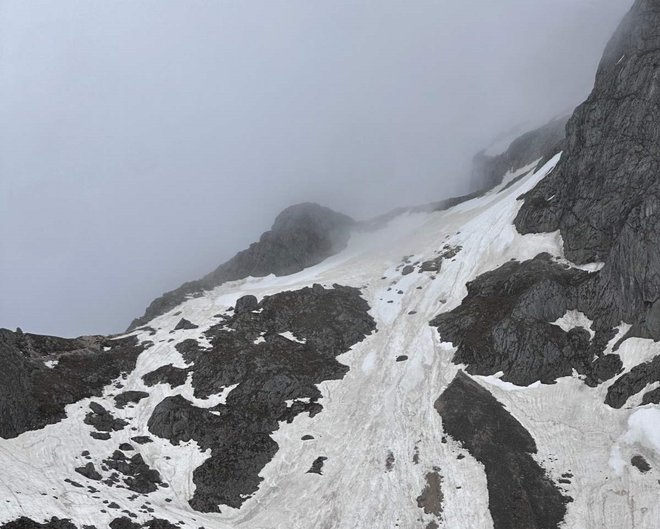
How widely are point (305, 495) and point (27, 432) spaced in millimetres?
28569

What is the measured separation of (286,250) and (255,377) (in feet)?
201

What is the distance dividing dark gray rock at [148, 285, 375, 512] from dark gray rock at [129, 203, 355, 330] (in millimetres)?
31746

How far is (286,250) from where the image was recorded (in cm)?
12862

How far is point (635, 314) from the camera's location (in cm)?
6141

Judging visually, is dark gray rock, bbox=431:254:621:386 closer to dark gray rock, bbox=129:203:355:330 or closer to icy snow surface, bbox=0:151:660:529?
icy snow surface, bbox=0:151:660:529

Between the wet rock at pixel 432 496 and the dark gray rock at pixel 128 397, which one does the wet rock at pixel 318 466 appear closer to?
the wet rock at pixel 432 496

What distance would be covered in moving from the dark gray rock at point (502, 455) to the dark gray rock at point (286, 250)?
67.6 metres

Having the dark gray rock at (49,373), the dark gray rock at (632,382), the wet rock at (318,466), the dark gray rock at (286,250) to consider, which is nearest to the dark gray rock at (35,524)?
the dark gray rock at (49,373)

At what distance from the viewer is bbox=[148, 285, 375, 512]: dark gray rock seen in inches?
2200

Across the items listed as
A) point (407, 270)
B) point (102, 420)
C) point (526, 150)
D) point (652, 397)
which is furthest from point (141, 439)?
point (526, 150)

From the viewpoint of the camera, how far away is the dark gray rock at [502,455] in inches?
1777

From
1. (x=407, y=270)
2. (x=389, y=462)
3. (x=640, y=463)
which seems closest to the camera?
(x=640, y=463)

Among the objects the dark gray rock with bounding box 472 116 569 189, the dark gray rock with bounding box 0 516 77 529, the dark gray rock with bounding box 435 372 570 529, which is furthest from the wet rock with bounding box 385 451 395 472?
the dark gray rock with bounding box 472 116 569 189

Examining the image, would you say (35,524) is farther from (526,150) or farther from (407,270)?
(526,150)
